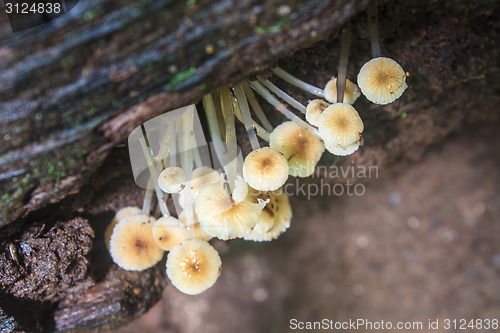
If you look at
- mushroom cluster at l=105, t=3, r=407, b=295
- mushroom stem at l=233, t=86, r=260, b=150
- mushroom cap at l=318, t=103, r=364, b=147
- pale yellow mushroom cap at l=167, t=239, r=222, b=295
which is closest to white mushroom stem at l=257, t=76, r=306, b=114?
mushroom cluster at l=105, t=3, r=407, b=295

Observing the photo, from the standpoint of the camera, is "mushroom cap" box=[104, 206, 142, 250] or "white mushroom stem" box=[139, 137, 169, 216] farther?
"mushroom cap" box=[104, 206, 142, 250]

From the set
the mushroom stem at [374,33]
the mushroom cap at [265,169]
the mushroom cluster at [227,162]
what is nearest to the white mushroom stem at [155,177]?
the mushroom cluster at [227,162]

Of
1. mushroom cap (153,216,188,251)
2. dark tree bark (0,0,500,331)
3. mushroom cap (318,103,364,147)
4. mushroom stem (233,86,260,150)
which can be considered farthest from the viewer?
mushroom cap (153,216,188,251)

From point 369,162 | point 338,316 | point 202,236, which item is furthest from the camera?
point 338,316

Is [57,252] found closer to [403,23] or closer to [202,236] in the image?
[202,236]

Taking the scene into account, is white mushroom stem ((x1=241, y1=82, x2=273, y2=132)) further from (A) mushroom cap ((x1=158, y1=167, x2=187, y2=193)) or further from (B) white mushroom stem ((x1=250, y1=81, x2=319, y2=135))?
(A) mushroom cap ((x1=158, y1=167, x2=187, y2=193))

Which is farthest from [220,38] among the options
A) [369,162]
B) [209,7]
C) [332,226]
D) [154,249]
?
[332,226]
